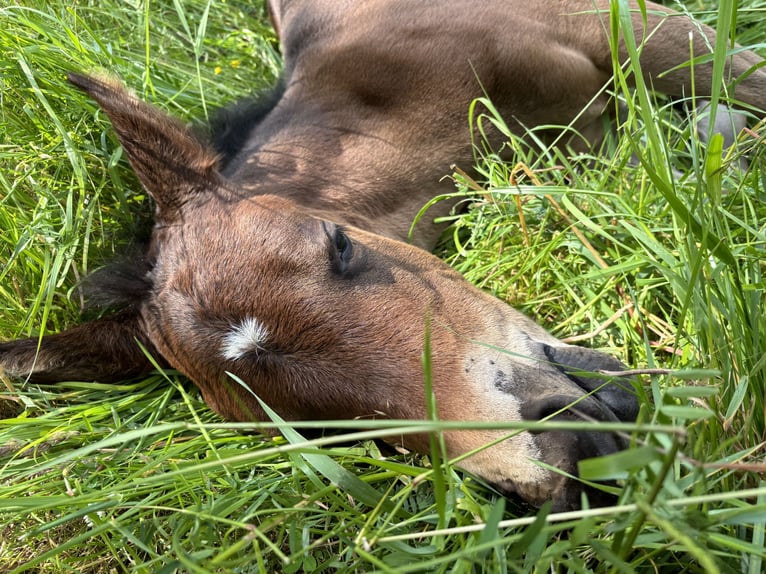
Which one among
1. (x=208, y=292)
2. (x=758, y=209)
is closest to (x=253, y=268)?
(x=208, y=292)

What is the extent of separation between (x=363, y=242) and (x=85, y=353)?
4.04 feet

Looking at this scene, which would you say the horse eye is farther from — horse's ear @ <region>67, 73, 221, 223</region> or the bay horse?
horse's ear @ <region>67, 73, 221, 223</region>

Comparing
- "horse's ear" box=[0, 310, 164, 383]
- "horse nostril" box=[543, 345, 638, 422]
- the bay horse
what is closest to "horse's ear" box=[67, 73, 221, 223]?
the bay horse

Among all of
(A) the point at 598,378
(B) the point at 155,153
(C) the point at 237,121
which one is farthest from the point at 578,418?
(C) the point at 237,121

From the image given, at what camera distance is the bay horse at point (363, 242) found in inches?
71.7

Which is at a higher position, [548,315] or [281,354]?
[281,354]

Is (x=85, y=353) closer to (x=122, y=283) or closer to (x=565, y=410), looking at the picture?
(x=122, y=283)

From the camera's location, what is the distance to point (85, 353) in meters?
2.55

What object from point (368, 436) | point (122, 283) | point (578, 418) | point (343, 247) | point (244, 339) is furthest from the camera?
point (122, 283)

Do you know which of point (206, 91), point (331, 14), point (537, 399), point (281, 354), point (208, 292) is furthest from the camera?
point (206, 91)

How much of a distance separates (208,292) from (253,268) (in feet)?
0.65

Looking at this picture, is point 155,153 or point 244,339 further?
point 155,153

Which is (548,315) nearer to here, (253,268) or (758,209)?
(758,209)

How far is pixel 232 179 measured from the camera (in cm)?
286
